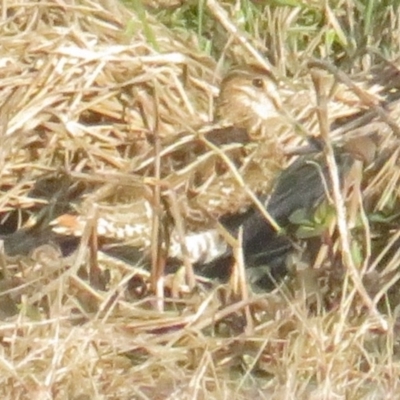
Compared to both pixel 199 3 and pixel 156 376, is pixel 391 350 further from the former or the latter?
pixel 199 3

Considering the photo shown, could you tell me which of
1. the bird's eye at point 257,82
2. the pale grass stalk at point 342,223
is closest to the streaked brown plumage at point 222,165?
the bird's eye at point 257,82

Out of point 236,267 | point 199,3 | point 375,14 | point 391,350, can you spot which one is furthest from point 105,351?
point 375,14

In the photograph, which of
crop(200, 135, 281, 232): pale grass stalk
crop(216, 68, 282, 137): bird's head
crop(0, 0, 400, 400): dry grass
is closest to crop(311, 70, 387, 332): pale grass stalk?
crop(0, 0, 400, 400): dry grass

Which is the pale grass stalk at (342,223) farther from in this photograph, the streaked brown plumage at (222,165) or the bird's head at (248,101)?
the bird's head at (248,101)

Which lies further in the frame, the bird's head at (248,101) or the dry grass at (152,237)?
the bird's head at (248,101)

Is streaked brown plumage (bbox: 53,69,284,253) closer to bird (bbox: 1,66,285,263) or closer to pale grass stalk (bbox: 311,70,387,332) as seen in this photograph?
bird (bbox: 1,66,285,263)
